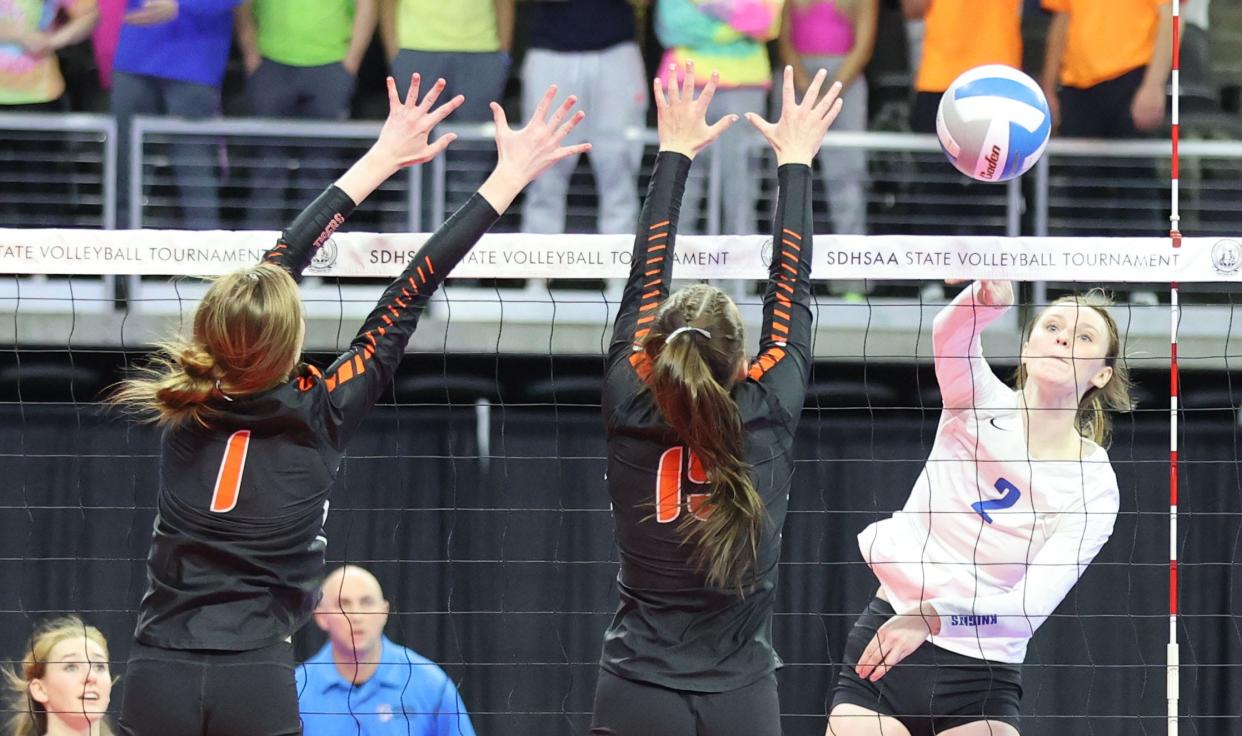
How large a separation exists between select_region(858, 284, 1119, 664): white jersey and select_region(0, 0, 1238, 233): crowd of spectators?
2921mm

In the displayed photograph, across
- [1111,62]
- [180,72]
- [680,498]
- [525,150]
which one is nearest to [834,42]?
[1111,62]

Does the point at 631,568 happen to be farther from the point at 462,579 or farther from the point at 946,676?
the point at 462,579

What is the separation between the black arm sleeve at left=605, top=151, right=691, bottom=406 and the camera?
3279 mm

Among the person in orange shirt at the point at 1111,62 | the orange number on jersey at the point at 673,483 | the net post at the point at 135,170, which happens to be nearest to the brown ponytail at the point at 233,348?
the orange number on jersey at the point at 673,483

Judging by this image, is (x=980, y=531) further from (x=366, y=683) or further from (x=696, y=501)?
(x=366, y=683)

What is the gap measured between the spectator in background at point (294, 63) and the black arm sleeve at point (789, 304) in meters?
4.14

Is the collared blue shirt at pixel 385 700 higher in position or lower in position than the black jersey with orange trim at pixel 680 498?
lower

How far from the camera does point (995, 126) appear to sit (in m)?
4.09

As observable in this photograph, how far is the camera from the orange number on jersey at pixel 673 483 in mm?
3193

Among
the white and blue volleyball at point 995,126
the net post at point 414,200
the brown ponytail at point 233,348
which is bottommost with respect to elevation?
the brown ponytail at point 233,348

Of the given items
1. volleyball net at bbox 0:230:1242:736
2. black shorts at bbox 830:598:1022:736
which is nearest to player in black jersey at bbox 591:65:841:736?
black shorts at bbox 830:598:1022:736

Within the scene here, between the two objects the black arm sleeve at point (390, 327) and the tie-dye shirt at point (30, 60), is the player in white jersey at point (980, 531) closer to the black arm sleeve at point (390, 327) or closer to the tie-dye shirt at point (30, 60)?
the black arm sleeve at point (390, 327)

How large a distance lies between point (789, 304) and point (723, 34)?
384 centimetres

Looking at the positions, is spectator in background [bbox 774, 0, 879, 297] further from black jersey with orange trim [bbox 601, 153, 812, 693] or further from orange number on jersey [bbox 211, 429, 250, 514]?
orange number on jersey [bbox 211, 429, 250, 514]
